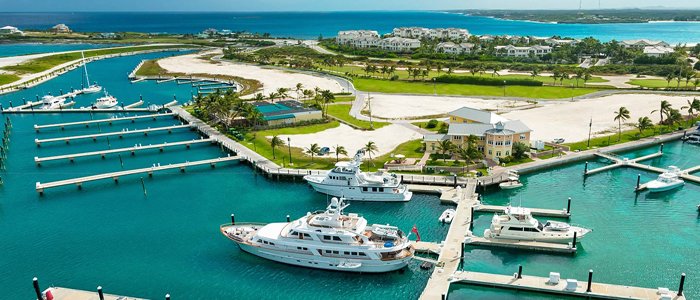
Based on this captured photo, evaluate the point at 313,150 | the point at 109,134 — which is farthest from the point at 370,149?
the point at 109,134

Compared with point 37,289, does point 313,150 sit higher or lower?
higher

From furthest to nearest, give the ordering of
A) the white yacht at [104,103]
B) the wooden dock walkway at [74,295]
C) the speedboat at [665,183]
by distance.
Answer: the white yacht at [104,103]
the speedboat at [665,183]
the wooden dock walkway at [74,295]

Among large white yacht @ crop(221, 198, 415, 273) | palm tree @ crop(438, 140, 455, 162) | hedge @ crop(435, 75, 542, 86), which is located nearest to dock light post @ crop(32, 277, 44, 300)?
large white yacht @ crop(221, 198, 415, 273)

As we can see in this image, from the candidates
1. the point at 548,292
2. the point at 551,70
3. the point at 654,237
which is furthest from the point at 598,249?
the point at 551,70

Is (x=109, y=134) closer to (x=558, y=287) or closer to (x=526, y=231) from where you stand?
(x=526, y=231)

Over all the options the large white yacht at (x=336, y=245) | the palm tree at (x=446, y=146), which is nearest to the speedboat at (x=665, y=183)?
the palm tree at (x=446, y=146)

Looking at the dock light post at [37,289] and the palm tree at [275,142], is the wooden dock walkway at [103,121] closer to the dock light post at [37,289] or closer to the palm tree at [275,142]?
the palm tree at [275,142]

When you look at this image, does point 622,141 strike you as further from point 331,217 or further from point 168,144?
point 168,144
